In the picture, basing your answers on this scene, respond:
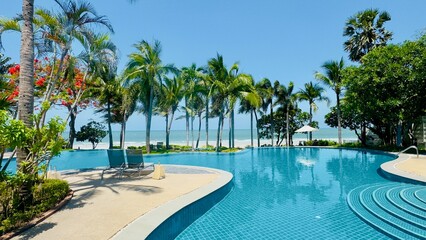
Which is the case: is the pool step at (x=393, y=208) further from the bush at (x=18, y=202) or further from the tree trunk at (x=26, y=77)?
the tree trunk at (x=26, y=77)

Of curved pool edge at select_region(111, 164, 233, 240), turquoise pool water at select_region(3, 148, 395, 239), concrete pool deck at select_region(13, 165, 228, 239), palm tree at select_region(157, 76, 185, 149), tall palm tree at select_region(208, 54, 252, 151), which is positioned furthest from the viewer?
palm tree at select_region(157, 76, 185, 149)

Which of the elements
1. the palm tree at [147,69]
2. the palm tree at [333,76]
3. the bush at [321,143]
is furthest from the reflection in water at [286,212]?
the bush at [321,143]

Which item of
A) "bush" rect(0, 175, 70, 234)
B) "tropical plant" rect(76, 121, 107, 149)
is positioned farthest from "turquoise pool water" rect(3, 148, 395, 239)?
"tropical plant" rect(76, 121, 107, 149)

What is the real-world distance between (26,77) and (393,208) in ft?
32.9

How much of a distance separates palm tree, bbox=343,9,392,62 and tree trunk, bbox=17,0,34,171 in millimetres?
27632

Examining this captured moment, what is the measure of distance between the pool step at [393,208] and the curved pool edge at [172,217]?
398cm

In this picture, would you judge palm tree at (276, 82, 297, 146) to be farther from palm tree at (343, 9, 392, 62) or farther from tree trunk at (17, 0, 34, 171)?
tree trunk at (17, 0, 34, 171)

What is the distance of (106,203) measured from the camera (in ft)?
21.6

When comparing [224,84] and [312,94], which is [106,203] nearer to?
[224,84]

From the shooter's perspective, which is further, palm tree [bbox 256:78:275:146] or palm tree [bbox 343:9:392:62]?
palm tree [bbox 256:78:275:146]

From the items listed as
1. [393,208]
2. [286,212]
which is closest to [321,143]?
[393,208]

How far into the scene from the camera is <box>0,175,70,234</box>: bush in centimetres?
466

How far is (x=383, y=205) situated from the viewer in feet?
23.1

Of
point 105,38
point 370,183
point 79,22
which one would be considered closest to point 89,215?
point 79,22
